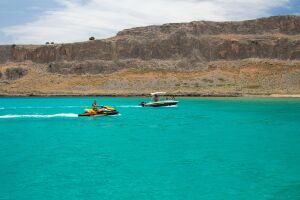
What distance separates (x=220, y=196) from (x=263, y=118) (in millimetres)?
31080

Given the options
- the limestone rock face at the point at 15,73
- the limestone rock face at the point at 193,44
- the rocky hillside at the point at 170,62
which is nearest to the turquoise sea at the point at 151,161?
the rocky hillside at the point at 170,62

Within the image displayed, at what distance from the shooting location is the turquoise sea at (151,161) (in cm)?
1767

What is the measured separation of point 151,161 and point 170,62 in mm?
98154

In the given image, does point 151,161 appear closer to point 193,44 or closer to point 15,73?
point 193,44

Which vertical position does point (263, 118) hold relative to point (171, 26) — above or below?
below

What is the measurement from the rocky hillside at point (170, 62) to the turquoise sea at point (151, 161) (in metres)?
62.0

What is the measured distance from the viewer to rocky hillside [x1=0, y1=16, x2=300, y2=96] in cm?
10525

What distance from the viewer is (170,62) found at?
121 metres

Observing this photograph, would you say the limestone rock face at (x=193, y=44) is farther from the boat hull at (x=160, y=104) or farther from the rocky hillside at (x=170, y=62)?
the boat hull at (x=160, y=104)

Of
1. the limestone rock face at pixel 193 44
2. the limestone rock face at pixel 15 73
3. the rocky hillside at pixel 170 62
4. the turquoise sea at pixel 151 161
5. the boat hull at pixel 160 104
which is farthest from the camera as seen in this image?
the limestone rock face at pixel 15 73

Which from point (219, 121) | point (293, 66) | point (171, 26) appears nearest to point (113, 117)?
point (219, 121)

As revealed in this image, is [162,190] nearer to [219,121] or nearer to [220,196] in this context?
[220,196]

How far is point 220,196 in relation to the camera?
16953mm

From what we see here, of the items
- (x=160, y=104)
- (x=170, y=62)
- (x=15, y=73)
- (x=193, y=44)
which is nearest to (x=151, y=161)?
(x=160, y=104)
